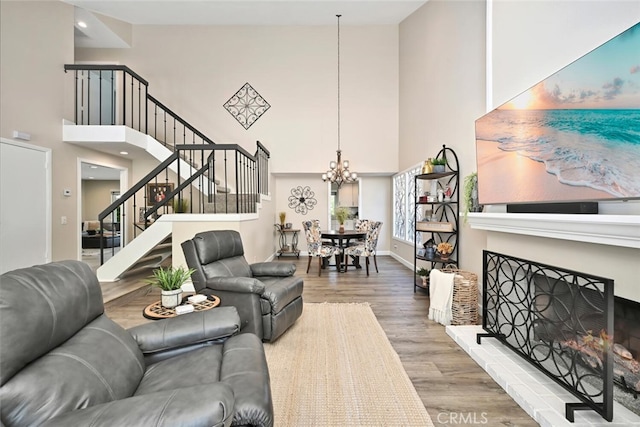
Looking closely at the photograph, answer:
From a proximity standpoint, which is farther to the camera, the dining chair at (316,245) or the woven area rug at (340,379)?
the dining chair at (316,245)

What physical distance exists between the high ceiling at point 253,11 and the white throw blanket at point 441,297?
556cm

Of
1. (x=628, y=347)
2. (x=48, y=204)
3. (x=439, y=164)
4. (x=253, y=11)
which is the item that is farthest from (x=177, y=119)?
(x=628, y=347)

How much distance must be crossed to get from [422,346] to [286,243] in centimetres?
534

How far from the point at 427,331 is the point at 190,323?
2.35m

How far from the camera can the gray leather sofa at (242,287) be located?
8.59 ft

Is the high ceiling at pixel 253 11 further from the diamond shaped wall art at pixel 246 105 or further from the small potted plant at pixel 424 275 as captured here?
the small potted plant at pixel 424 275

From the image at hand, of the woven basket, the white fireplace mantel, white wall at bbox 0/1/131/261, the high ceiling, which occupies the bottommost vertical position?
the woven basket

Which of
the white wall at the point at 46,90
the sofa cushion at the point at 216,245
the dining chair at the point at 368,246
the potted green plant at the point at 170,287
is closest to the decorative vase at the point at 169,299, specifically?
the potted green plant at the point at 170,287

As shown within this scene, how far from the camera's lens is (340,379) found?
2164mm

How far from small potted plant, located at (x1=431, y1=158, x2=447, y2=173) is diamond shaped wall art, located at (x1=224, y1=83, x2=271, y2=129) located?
4.54m

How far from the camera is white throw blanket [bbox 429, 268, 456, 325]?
3.10 meters

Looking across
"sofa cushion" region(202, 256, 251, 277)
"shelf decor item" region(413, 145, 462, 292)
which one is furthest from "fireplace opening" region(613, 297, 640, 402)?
"sofa cushion" region(202, 256, 251, 277)

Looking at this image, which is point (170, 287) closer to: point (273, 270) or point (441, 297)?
point (273, 270)

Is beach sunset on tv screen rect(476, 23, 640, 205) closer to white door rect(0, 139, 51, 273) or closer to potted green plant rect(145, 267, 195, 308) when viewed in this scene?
potted green plant rect(145, 267, 195, 308)
